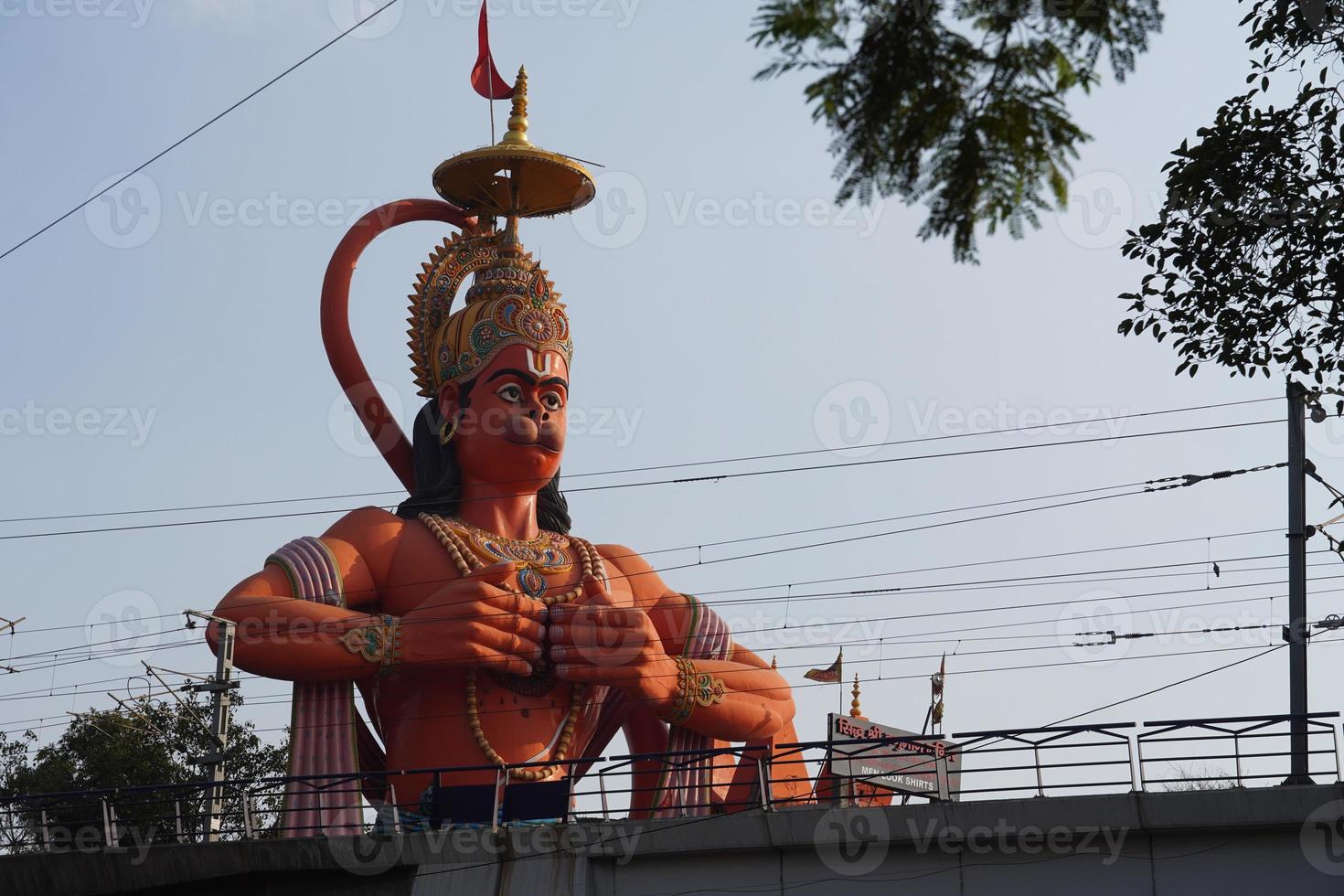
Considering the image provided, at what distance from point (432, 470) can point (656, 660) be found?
3260 mm

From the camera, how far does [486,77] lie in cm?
1941

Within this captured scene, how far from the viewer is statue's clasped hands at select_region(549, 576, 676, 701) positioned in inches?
623

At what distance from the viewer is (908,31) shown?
5.20m

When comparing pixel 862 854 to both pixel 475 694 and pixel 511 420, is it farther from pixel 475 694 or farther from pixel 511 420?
pixel 511 420

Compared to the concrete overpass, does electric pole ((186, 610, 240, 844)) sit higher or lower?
higher

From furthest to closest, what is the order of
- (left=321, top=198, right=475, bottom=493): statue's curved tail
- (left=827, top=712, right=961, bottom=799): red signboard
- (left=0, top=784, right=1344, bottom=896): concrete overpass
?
1. (left=321, top=198, right=475, bottom=493): statue's curved tail
2. (left=827, top=712, right=961, bottom=799): red signboard
3. (left=0, top=784, right=1344, bottom=896): concrete overpass

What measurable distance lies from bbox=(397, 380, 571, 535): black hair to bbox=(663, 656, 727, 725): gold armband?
260cm

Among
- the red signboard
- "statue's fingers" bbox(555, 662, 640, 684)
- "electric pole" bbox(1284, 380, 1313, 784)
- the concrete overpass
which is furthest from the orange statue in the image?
"electric pole" bbox(1284, 380, 1313, 784)

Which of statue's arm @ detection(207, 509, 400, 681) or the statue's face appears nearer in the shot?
statue's arm @ detection(207, 509, 400, 681)

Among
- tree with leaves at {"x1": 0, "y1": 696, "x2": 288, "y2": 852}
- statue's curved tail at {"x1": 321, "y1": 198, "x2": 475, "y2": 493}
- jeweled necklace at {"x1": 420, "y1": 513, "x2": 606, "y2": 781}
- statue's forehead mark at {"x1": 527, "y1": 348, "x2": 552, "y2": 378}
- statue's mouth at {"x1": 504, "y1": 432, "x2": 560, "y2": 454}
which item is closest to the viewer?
jeweled necklace at {"x1": 420, "y1": 513, "x2": 606, "y2": 781}

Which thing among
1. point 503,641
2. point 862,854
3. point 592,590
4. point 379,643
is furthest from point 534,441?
point 862,854

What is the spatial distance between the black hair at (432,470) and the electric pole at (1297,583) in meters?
7.58

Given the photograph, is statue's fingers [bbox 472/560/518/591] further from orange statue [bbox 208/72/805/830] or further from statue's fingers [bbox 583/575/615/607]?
statue's fingers [bbox 583/575/615/607]

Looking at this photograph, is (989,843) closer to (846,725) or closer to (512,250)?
(846,725)
